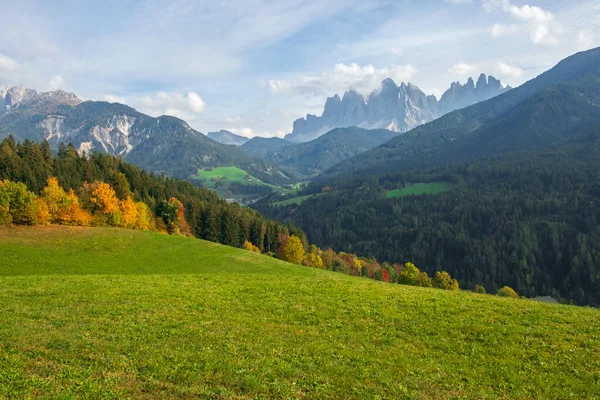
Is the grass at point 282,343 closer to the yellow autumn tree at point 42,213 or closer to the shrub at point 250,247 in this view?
the yellow autumn tree at point 42,213

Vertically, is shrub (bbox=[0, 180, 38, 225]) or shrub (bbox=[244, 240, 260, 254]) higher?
shrub (bbox=[0, 180, 38, 225])

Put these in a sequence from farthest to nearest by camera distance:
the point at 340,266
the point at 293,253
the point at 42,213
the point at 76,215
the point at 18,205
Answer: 1. the point at 340,266
2. the point at 293,253
3. the point at 76,215
4. the point at 42,213
5. the point at 18,205

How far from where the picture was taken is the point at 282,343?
62.8 ft

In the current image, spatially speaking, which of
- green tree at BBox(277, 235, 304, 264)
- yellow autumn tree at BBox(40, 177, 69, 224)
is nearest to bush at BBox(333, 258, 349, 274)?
green tree at BBox(277, 235, 304, 264)

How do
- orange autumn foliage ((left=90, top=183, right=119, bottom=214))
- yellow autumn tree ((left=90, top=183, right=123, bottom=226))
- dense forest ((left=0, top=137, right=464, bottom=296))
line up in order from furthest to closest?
orange autumn foliage ((left=90, top=183, right=119, bottom=214))
yellow autumn tree ((left=90, top=183, right=123, bottom=226))
dense forest ((left=0, top=137, right=464, bottom=296))

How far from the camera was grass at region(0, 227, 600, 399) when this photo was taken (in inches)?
558

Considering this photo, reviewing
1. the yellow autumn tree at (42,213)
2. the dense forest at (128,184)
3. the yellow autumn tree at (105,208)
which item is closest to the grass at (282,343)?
the yellow autumn tree at (42,213)

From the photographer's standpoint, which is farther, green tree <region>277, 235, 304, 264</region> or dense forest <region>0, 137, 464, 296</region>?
green tree <region>277, 235, 304, 264</region>

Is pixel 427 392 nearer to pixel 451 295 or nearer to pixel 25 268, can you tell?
pixel 451 295

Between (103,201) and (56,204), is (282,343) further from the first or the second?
(103,201)

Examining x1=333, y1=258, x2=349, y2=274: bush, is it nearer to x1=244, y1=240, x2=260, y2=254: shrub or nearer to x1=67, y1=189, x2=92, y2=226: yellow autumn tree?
x1=244, y1=240, x2=260, y2=254: shrub

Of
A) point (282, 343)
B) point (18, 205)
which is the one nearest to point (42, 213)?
point (18, 205)

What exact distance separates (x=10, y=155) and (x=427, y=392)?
12344 cm

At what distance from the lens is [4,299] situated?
27250 mm
